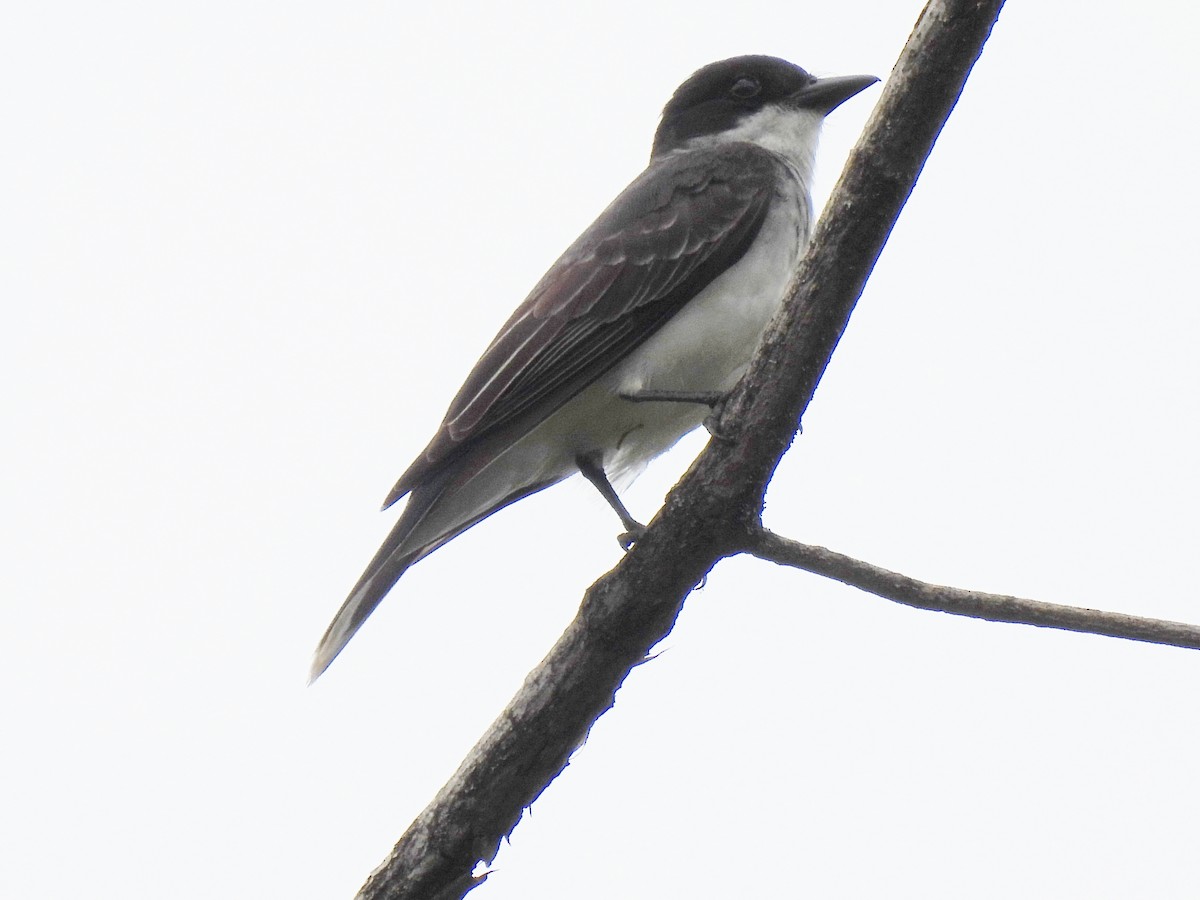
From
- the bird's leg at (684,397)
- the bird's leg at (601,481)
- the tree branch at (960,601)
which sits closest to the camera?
the tree branch at (960,601)

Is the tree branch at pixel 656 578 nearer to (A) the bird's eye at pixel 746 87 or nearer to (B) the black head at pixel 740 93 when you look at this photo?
(B) the black head at pixel 740 93

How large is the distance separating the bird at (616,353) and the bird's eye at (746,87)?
1323 mm

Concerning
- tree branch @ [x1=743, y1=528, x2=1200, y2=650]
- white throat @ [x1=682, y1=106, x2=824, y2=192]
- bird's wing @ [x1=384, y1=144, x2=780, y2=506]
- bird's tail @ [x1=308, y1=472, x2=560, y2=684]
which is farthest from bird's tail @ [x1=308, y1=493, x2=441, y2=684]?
white throat @ [x1=682, y1=106, x2=824, y2=192]

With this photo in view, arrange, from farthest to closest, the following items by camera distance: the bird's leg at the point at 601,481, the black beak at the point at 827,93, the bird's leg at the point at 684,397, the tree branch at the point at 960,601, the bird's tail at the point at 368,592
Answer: the black beak at the point at 827,93 < the bird's leg at the point at 601,481 < the bird's tail at the point at 368,592 < the bird's leg at the point at 684,397 < the tree branch at the point at 960,601

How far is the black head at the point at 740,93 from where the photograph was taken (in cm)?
861

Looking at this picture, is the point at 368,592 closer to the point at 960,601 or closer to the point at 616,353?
the point at 616,353

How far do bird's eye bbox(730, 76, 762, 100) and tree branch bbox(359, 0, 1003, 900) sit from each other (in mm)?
4307

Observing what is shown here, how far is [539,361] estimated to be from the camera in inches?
266

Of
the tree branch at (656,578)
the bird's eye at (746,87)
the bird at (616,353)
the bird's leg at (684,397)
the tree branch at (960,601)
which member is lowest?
the tree branch at (960,601)

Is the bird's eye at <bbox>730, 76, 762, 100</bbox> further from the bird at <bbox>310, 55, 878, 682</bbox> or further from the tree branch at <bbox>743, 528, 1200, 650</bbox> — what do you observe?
the tree branch at <bbox>743, 528, 1200, 650</bbox>

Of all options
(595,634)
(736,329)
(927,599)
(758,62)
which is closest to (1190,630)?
(927,599)

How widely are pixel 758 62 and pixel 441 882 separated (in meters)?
5.65

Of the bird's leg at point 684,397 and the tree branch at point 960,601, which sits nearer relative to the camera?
the tree branch at point 960,601

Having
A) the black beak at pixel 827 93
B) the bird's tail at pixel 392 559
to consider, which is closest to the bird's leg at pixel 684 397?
the bird's tail at pixel 392 559
